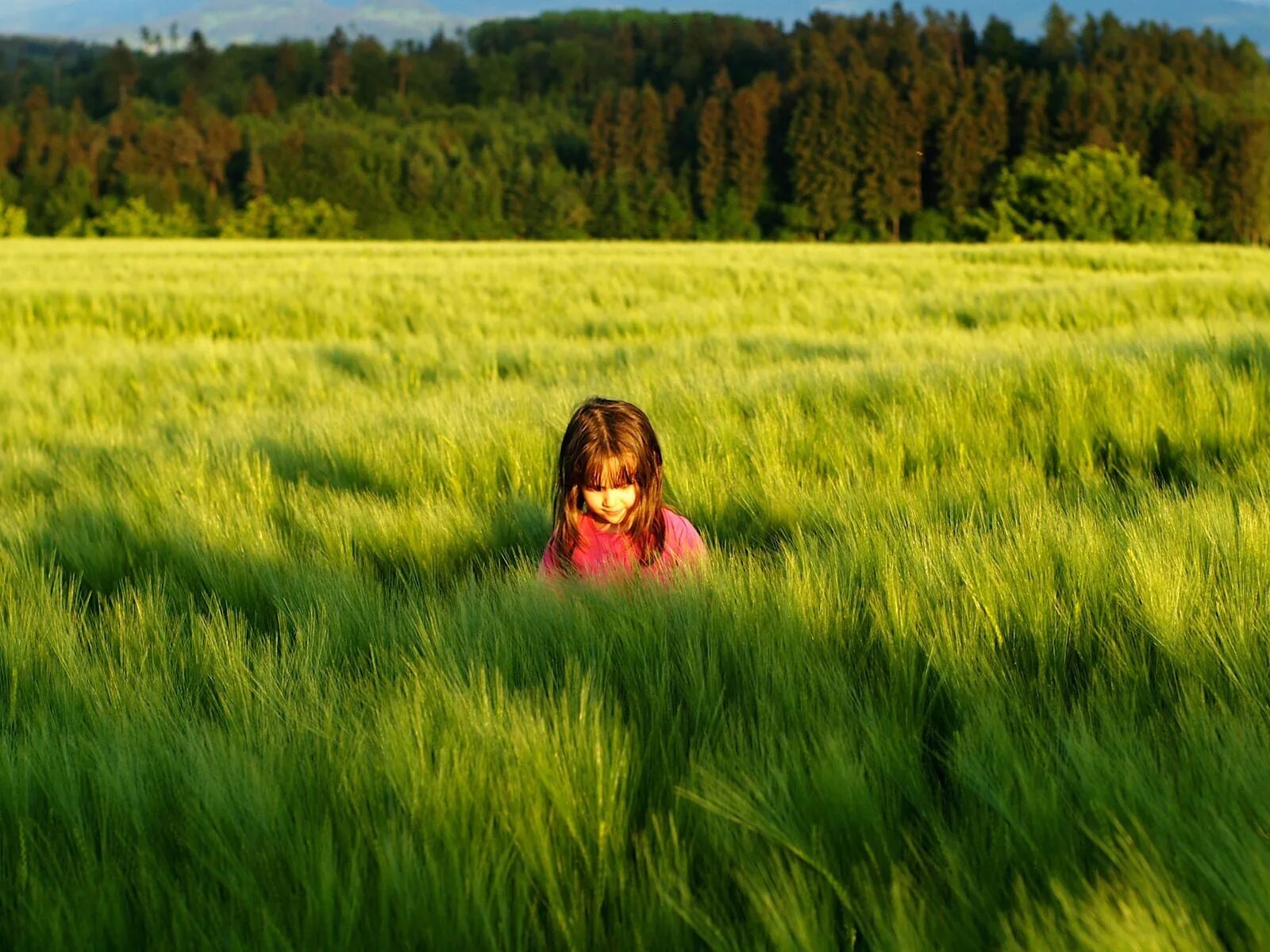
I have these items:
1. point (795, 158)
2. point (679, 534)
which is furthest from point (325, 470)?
point (795, 158)

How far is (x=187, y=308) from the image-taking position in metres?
10.0

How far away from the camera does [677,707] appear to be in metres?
1.20

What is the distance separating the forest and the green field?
4569cm

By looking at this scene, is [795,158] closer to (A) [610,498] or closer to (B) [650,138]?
(B) [650,138]

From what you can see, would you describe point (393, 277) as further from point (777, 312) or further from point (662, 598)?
point (662, 598)

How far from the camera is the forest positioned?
50.9 metres

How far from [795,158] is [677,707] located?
2350 inches

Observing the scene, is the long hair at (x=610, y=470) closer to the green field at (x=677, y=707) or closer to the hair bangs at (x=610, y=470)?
the hair bangs at (x=610, y=470)

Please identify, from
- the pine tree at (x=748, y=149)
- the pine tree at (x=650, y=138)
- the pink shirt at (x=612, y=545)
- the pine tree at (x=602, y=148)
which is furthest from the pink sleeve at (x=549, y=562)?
the pine tree at (x=602, y=148)

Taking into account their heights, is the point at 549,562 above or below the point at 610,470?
below

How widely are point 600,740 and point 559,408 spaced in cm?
247

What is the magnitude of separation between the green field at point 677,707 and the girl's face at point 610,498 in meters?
0.26

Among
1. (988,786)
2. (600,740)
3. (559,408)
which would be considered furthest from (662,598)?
(559,408)

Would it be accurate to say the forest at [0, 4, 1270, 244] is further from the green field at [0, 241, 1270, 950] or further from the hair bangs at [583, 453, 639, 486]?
the hair bangs at [583, 453, 639, 486]
